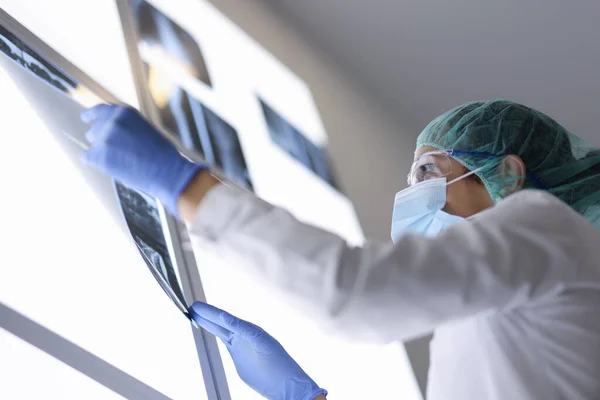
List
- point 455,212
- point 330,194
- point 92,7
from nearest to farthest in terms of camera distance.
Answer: point 455,212 → point 92,7 → point 330,194

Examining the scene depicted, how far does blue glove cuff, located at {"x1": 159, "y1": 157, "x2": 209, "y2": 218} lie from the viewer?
1.00 meters

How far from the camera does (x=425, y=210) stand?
4.84 ft

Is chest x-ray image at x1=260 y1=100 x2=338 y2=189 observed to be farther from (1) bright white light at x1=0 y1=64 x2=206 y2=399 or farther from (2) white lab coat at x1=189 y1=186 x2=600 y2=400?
(2) white lab coat at x1=189 y1=186 x2=600 y2=400

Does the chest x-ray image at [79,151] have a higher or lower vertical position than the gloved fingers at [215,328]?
higher

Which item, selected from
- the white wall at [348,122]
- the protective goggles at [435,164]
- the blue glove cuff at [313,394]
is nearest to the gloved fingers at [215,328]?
the blue glove cuff at [313,394]

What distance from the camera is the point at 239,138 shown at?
2250mm

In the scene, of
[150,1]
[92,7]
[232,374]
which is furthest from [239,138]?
[232,374]

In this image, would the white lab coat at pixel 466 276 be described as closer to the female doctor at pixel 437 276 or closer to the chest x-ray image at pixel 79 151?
the female doctor at pixel 437 276

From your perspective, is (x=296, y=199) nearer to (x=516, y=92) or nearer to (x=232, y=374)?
(x=232, y=374)

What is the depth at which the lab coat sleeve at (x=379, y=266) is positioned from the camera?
918 millimetres

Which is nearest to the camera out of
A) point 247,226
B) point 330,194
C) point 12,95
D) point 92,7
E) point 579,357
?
point 247,226

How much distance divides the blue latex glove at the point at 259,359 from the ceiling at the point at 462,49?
7.03ft

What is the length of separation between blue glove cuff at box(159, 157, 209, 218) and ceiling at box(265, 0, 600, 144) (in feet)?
7.77

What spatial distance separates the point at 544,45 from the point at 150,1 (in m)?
2.09
